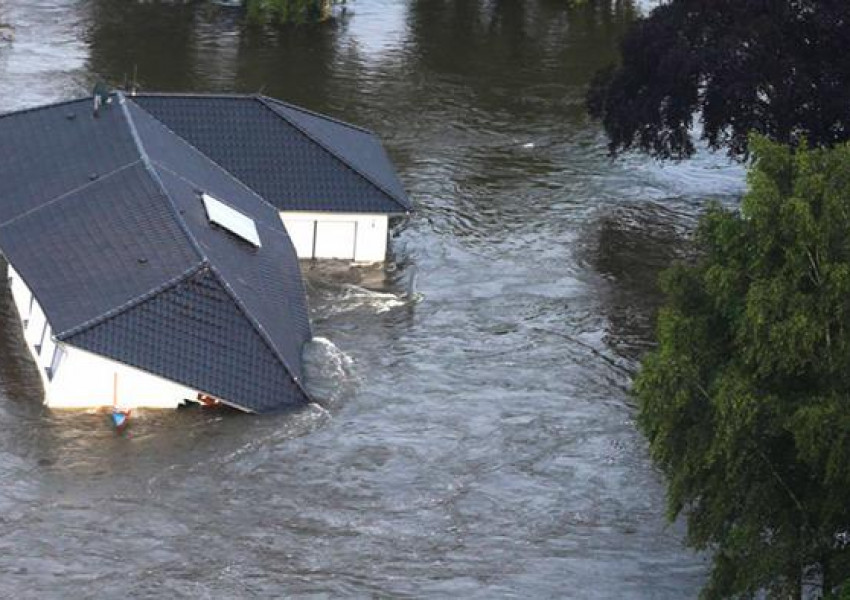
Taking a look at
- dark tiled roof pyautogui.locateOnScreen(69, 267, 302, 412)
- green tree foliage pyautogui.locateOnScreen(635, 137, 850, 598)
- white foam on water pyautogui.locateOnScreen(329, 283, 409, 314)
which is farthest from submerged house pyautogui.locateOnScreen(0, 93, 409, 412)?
green tree foliage pyautogui.locateOnScreen(635, 137, 850, 598)

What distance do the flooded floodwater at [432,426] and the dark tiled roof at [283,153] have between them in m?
2.05

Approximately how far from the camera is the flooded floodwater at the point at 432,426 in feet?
113

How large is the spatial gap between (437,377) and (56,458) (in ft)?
32.7

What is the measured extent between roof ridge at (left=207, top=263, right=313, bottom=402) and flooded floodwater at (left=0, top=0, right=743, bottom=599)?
Result: 0.91 meters

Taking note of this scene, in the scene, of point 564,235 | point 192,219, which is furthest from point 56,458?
point 564,235

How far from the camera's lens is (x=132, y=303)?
1578 inches

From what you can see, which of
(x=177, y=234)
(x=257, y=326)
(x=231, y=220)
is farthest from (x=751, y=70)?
(x=257, y=326)

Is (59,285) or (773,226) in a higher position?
(773,226)

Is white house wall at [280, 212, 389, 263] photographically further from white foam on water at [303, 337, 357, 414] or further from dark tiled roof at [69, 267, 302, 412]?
dark tiled roof at [69, 267, 302, 412]

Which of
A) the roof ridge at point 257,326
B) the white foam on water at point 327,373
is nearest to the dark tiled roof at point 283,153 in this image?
the white foam on water at point 327,373

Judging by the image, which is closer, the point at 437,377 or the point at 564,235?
the point at 437,377

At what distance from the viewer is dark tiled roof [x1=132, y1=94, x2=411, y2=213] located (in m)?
50.9

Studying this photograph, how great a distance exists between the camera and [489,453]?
3972cm

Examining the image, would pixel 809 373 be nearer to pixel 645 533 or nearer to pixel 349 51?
pixel 645 533
